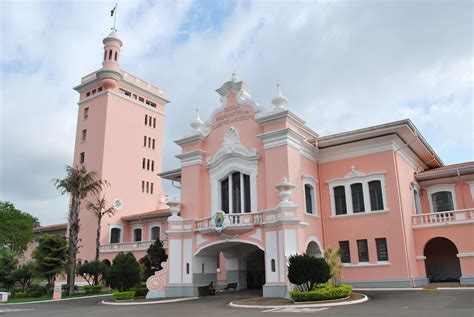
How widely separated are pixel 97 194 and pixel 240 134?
20.8 metres

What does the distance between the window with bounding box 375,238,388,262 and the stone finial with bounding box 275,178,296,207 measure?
6.16 m

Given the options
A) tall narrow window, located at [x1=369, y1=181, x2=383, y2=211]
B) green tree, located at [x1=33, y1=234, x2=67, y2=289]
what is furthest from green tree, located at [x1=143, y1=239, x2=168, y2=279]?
tall narrow window, located at [x1=369, y1=181, x2=383, y2=211]

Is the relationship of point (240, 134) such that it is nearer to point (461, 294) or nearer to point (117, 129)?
point (461, 294)

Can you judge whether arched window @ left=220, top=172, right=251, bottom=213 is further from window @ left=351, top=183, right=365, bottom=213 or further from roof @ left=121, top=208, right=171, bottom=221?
roof @ left=121, top=208, right=171, bottom=221

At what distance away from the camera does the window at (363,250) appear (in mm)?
24016

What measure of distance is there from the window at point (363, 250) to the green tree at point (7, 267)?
100.0 feet

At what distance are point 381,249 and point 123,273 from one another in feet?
47.9

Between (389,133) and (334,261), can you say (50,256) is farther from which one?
(389,133)

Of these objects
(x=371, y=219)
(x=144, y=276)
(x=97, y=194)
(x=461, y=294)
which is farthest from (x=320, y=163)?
(x=97, y=194)

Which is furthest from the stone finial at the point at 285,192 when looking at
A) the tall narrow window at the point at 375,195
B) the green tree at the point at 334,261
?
the tall narrow window at the point at 375,195

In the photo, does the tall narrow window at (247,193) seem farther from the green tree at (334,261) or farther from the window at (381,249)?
the window at (381,249)

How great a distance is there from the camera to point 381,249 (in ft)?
77.6

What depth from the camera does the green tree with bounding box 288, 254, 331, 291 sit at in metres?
18.3

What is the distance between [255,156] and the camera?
2430 cm
